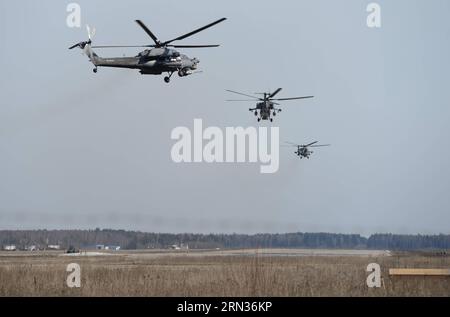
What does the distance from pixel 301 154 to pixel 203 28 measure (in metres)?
27.6

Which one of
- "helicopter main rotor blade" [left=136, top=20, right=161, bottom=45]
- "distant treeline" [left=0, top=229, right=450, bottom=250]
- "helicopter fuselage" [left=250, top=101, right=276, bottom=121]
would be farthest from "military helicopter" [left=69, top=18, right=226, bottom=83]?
"distant treeline" [left=0, top=229, right=450, bottom=250]

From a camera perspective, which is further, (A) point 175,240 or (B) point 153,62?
(A) point 175,240

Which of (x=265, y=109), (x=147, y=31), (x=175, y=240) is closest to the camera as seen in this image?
(x=147, y=31)

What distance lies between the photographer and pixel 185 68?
127 feet

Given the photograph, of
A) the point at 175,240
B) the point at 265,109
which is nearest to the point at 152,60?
the point at 265,109

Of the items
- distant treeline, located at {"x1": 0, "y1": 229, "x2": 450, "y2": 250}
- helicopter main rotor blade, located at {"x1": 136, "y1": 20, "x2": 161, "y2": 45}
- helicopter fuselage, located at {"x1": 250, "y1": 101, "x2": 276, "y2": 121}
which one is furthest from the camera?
distant treeline, located at {"x1": 0, "y1": 229, "x2": 450, "y2": 250}

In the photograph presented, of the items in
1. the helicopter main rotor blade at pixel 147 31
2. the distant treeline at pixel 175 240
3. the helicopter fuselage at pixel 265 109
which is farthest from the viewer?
the distant treeline at pixel 175 240

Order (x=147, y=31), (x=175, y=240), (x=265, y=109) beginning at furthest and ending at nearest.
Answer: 1. (x=175, y=240)
2. (x=265, y=109)
3. (x=147, y=31)

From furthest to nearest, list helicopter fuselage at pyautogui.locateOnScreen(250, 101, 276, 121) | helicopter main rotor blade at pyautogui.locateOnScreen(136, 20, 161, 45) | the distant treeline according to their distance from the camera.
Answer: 1. the distant treeline
2. helicopter fuselage at pyautogui.locateOnScreen(250, 101, 276, 121)
3. helicopter main rotor blade at pyautogui.locateOnScreen(136, 20, 161, 45)

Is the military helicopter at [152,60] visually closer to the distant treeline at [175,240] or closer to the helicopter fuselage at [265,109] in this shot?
the helicopter fuselage at [265,109]

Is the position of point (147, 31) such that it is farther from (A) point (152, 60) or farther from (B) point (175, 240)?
(B) point (175, 240)

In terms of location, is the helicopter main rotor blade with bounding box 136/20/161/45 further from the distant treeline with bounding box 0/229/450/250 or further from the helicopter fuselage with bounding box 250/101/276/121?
the distant treeline with bounding box 0/229/450/250

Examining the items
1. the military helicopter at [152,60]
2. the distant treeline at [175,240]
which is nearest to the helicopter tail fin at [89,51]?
the military helicopter at [152,60]

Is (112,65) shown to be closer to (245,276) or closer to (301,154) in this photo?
(245,276)
